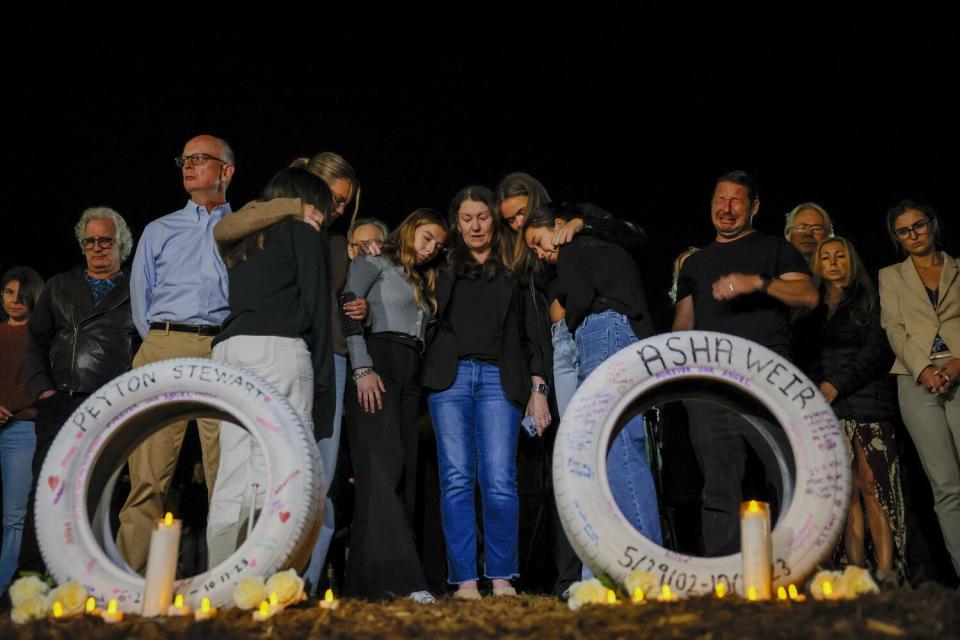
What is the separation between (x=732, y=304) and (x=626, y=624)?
184 cm

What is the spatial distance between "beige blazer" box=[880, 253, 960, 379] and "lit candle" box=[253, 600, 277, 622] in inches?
122

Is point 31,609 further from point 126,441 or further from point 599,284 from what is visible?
point 599,284

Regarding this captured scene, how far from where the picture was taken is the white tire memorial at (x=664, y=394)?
8.40 ft

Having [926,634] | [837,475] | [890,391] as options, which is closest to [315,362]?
[837,475]

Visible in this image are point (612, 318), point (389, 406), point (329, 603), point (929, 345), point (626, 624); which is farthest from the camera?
point (929, 345)

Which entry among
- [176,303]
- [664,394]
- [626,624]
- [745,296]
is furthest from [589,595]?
[176,303]

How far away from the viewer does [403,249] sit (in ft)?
13.4

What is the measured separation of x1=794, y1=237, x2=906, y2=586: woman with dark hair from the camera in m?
4.09

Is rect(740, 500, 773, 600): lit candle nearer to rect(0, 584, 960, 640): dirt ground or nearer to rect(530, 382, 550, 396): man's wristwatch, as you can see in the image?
rect(0, 584, 960, 640): dirt ground

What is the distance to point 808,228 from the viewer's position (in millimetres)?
4695

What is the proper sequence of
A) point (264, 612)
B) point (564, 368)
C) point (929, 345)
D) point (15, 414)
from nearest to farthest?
1. point (264, 612)
2. point (564, 368)
3. point (929, 345)
4. point (15, 414)

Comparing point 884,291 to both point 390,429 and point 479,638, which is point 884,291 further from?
point 479,638

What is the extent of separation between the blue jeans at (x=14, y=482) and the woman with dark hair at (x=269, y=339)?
208cm

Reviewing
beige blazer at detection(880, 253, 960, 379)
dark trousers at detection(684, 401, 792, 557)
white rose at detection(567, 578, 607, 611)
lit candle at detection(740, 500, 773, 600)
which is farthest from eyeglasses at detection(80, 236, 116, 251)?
beige blazer at detection(880, 253, 960, 379)
